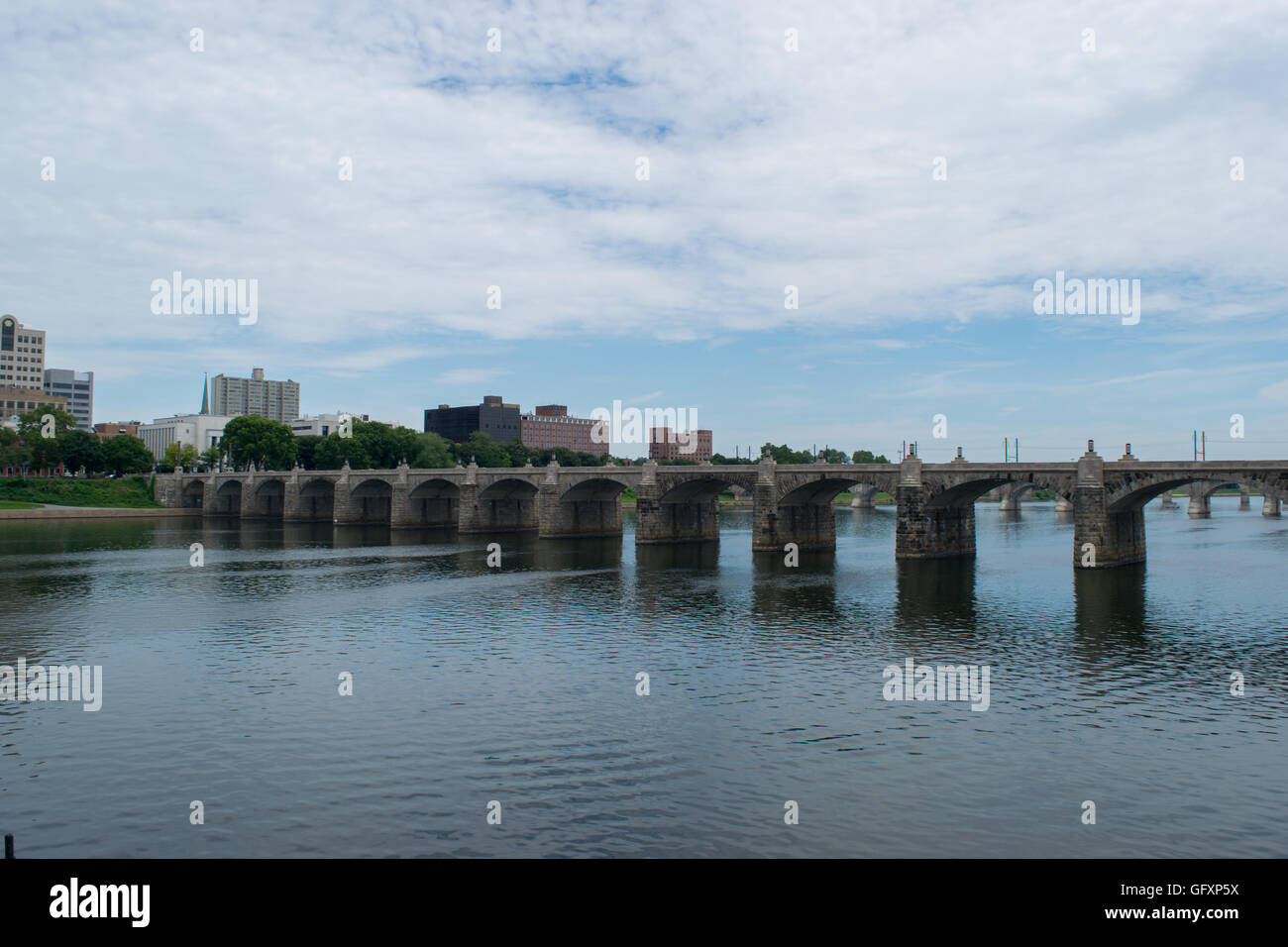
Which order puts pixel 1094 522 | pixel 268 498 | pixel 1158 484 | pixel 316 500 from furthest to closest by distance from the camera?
pixel 268 498, pixel 316 500, pixel 1094 522, pixel 1158 484

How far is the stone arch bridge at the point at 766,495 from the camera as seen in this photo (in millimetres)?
65000

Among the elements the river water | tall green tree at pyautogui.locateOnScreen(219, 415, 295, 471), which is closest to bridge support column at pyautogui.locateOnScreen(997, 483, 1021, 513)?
the river water

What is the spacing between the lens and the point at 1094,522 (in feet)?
216

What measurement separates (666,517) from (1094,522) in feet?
131

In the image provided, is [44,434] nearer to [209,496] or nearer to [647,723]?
[209,496]

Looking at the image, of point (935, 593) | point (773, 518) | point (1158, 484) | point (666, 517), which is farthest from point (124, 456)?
point (1158, 484)

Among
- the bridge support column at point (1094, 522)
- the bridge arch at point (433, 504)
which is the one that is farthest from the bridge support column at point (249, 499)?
the bridge support column at point (1094, 522)

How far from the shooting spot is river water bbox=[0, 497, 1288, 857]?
19.2 m

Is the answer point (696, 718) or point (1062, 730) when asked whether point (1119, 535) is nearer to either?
point (1062, 730)

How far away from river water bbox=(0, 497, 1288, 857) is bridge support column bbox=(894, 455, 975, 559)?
1478cm

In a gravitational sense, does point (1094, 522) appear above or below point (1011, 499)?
below

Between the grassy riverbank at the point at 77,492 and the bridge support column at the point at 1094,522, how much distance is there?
147m
